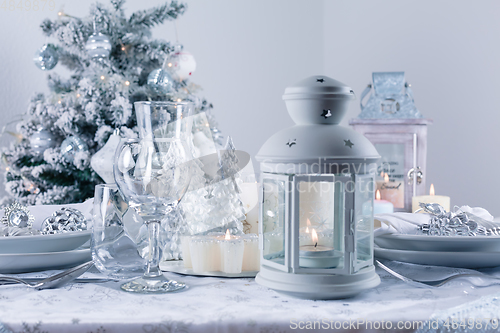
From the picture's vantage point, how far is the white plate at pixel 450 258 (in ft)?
1.98

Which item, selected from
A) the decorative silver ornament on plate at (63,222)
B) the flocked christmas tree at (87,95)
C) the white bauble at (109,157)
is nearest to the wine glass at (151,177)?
the decorative silver ornament on plate at (63,222)

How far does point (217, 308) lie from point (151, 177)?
18 cm

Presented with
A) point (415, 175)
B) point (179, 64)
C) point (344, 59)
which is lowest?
point (415, 175)

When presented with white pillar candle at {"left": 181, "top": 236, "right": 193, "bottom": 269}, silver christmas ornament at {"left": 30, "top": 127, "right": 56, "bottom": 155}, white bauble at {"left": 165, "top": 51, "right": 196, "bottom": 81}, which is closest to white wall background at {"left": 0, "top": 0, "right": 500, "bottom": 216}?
silver christmas ornament at {"left": 30, "top": 127, "right": 56, "bottom": 155}

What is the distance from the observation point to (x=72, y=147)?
2104 millimetres

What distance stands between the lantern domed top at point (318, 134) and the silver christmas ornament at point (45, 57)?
6.61ft

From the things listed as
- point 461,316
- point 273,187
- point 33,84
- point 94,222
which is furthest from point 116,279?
point 33,84

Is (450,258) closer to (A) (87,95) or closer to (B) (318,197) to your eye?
(B) (318,197)

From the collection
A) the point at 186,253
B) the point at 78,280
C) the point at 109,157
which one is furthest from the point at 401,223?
the point at 109,157

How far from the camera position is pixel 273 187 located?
22.3 inches

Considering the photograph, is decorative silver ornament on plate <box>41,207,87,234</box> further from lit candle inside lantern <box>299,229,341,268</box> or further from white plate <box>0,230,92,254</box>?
lit candle inside lantern <box>299,229,341,268</box>

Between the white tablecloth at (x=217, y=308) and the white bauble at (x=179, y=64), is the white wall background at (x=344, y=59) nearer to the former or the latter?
the white bauble at (x=179, y=64)

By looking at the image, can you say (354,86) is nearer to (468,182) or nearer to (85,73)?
Result: (468,182)

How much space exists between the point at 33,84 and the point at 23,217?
2221 millimetres
